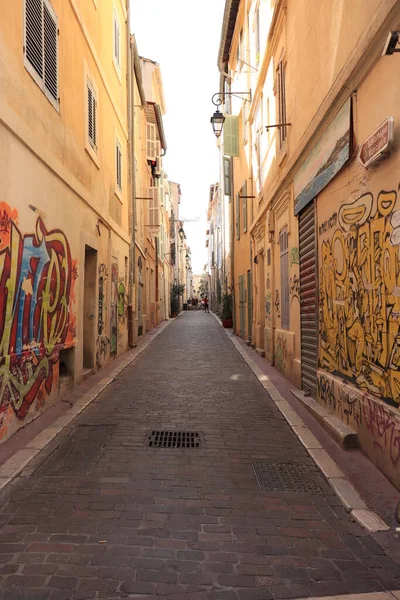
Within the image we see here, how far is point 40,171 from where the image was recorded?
20.8 feet

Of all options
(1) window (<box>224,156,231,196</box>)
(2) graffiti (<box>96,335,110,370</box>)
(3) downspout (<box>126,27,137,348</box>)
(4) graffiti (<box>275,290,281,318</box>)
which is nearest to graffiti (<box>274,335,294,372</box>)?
(4) graffiti (<box>275,290,281,318</box>)

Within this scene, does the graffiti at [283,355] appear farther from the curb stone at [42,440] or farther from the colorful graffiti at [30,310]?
the colorful graffiti at [30,310]

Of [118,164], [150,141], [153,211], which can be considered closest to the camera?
[118,164]

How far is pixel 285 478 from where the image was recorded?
4363 millimetres

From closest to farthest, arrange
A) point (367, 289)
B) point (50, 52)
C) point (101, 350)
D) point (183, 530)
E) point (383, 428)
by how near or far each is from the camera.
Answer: point (183, 530) → point (383, 428) → point (367, 289) → point (50, 52) → point (101, 350)

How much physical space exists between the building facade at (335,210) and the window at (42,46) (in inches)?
151

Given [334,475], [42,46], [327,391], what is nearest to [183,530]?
[334,475]

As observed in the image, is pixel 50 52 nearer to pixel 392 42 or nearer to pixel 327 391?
pixel 392 42

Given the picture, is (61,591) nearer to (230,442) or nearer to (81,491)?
(81,491)

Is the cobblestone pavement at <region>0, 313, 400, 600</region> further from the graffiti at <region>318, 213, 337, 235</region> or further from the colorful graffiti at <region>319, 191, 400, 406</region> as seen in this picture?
the graffiti at <region>318, 213, 337, 235</region>

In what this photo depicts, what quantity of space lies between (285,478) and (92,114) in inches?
319

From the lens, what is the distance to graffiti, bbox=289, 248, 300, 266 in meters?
8.27

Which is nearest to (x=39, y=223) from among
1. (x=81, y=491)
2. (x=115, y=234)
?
(x=81, y=491)

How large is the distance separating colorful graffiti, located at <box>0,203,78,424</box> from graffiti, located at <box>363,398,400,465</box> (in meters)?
3.80
